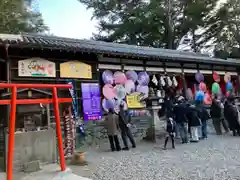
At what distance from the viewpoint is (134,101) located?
1172 cm

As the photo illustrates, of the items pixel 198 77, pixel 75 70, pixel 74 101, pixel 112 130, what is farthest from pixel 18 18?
pixel 112 130

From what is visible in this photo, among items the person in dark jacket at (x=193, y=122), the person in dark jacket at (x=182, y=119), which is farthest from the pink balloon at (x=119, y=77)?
the person in dark jacket at (x=193, y=122)

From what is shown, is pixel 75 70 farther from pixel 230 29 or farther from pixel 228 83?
pixel 230 29

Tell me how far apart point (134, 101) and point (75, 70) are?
10.5ft

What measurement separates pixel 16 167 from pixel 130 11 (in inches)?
887

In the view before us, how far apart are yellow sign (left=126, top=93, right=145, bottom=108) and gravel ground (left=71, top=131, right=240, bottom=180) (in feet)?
8.58

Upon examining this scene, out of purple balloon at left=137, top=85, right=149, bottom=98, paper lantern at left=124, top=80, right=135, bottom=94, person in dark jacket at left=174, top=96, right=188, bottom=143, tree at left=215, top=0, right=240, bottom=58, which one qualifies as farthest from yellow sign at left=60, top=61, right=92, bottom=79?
tree at left=215, top=0, right=240, bottom=58

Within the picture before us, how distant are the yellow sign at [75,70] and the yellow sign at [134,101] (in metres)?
2.18

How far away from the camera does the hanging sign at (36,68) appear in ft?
29.0

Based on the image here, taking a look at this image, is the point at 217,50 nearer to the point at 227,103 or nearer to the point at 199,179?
the point at 227,103

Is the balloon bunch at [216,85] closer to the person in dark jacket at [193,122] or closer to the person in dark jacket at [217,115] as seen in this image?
the person in dark jacket at [217,115]

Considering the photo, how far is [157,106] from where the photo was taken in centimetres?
1048

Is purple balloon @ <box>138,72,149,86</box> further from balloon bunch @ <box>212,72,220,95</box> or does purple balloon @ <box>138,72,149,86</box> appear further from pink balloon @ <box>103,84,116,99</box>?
balloon bunch @ <box>212,72,220,95</box>

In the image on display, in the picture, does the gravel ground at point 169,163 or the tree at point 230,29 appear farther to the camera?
the tree at point 230,29
